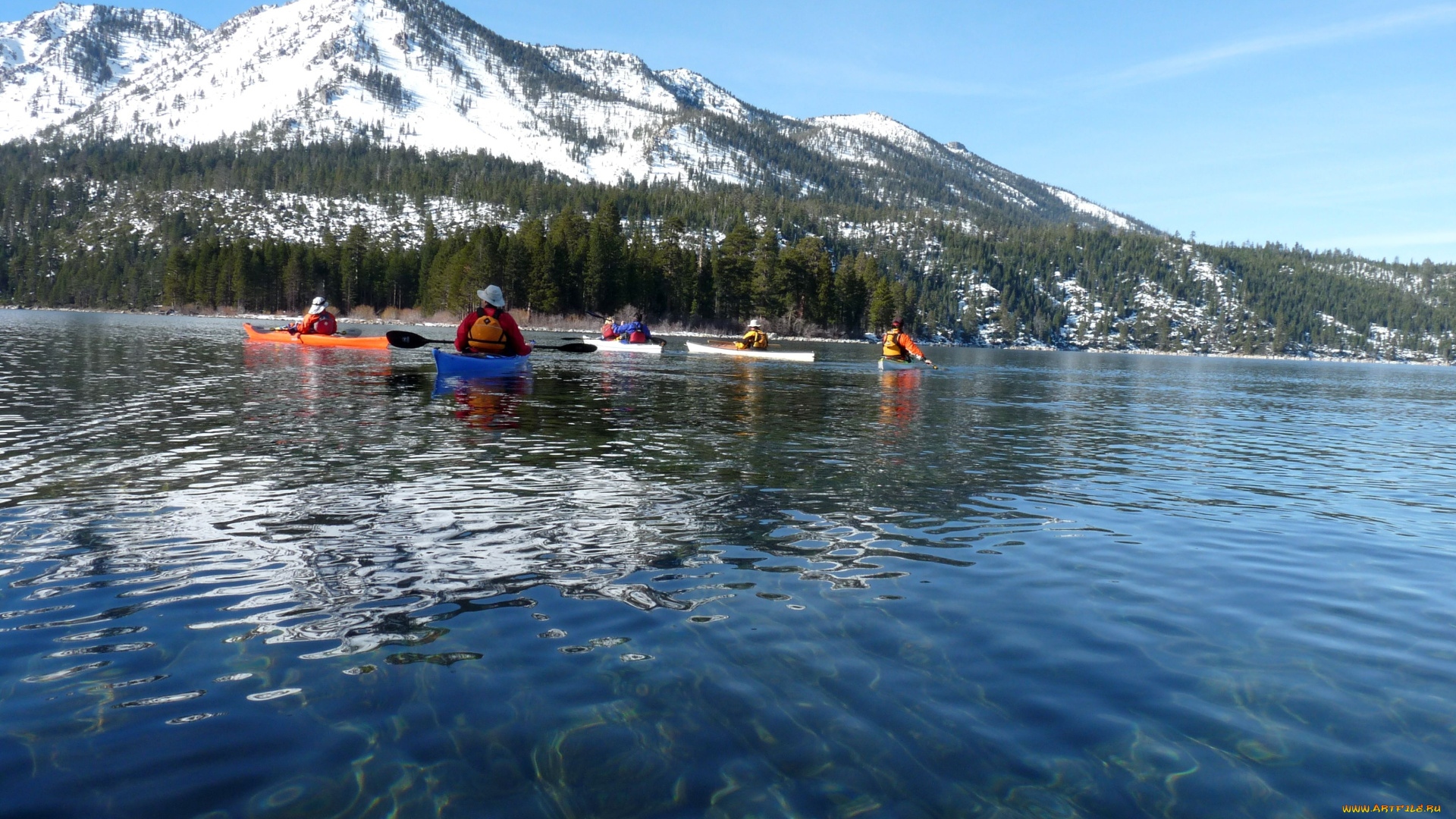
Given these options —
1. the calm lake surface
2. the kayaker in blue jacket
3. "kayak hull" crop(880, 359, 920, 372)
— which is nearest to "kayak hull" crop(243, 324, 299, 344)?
the kayaker in blue jacket

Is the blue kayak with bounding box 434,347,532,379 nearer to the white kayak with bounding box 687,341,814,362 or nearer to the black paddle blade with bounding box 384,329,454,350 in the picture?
the black paddle blade with bounding box 384,329,454,350

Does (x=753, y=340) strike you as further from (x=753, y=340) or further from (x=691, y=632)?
(x=691, y=632)

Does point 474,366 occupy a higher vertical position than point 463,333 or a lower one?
lower

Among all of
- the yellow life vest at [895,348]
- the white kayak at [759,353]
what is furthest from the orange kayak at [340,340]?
the yellow life vest at [895,348]

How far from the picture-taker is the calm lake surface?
4.45m

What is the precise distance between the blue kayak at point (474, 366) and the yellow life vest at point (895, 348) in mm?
22750

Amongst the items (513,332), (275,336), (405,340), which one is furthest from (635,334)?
(513,332)

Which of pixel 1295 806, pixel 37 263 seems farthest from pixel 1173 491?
pixel 37 263

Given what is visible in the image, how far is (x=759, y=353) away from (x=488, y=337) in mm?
25469

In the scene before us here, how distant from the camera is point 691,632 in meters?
6.52

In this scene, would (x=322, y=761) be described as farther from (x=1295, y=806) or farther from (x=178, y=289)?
(x=178, y=289)

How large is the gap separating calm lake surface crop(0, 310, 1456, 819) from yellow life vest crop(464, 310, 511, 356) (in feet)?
42.5

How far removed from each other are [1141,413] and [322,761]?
31.1 meters

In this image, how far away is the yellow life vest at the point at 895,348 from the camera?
45.1 m
